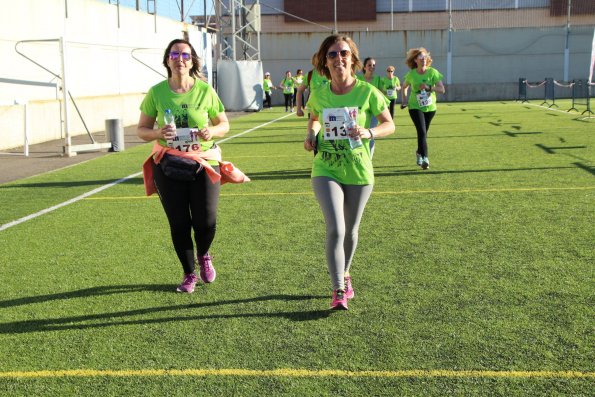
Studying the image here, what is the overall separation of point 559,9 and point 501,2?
4871 mm

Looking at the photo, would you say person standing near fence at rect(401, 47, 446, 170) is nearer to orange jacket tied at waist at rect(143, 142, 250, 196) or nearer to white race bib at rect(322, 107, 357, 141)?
orange jacket tied at waist at rect(143, 142, 250, 196)

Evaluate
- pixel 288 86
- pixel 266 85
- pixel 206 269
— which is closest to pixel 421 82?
pixel 206 269

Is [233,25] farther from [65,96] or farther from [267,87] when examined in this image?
[65,96]

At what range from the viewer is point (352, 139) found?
5281mm

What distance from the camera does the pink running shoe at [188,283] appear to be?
599cm

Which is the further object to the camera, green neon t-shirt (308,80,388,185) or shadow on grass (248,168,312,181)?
shadow on grass (248,168,312,181)

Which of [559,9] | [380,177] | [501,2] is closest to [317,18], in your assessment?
[501,2]

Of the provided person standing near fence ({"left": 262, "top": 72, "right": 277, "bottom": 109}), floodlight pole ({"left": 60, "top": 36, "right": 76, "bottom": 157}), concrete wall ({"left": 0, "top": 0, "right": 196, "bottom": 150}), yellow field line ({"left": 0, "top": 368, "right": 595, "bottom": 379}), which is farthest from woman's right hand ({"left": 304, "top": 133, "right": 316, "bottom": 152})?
person standing near fence ({"left": 262, "top": 72, "right": 277, "bottom": 109})

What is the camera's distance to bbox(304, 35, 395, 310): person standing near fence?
5.33m

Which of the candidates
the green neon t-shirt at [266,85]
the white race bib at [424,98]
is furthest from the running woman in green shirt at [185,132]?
the green neon t-shirt at [266,85]

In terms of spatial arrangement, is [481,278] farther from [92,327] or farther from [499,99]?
[499,99]

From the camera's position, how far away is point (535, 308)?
17.6ft

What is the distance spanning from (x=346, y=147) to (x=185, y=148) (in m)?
1.18

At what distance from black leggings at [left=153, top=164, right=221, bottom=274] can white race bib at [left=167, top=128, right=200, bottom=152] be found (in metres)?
0.22
